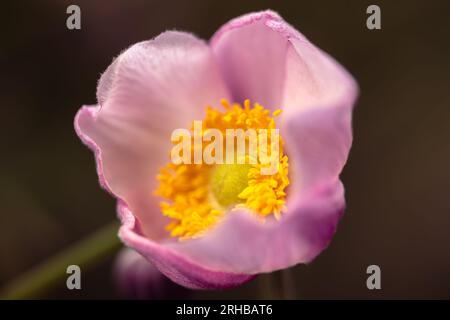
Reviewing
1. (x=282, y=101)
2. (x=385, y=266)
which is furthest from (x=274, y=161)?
(x=385, y=266)

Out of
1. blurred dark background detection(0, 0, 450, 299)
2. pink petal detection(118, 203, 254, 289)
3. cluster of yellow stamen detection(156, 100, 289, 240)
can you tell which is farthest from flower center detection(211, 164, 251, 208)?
blurred dark background detection(0, 0, 450, 299)

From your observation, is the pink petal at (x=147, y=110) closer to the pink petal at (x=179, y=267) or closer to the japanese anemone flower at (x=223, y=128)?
the japanese anemone flower at (x=223, y=128)

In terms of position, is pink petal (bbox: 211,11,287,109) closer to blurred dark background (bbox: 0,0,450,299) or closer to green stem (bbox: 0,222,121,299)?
green stem (bbox: 0,222,121,299)

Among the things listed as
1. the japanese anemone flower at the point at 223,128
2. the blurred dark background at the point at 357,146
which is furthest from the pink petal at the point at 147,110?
the blurred dark background at the point at 357,146

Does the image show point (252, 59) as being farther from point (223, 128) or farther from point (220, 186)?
point (220, 186)

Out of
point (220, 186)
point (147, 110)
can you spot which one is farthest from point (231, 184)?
point (147, 110)

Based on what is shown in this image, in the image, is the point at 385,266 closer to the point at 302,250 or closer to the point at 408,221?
the point at 408,221

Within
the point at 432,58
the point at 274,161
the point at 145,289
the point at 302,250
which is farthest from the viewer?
the point at 432,58
